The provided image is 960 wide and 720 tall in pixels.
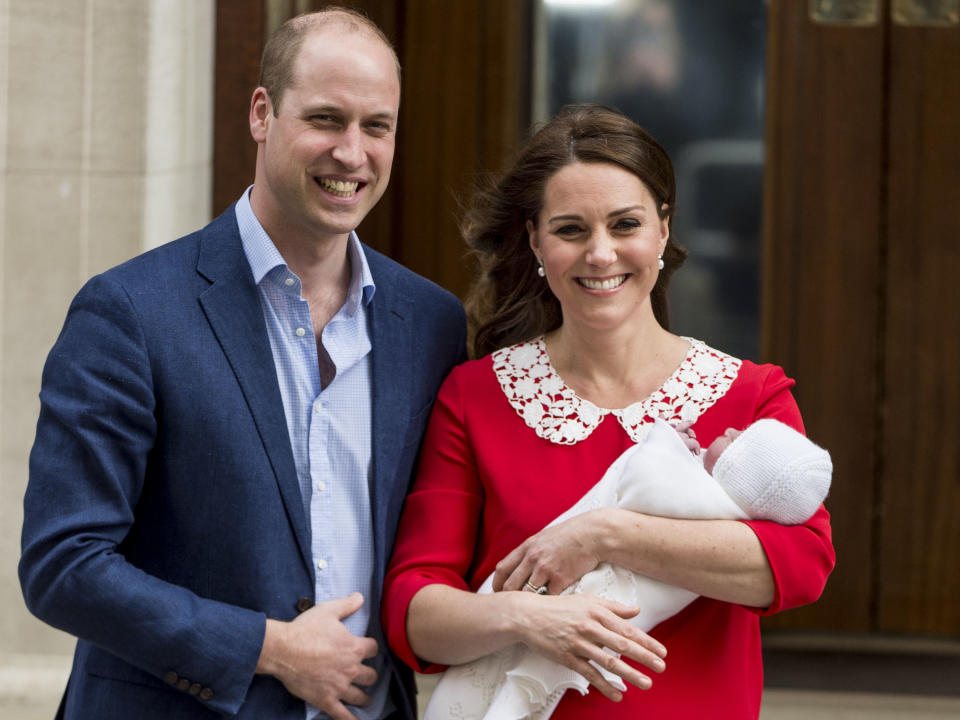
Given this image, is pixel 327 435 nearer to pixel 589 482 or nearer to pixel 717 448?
pixel 589 482

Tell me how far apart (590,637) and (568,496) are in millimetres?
291

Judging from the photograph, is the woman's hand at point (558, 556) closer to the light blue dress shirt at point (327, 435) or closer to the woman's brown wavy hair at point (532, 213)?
the light blue dress shirt at point (327, 435)

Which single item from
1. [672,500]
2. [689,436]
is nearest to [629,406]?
[689,436]

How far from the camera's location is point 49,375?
2.01 meters

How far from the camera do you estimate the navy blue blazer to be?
196 centimetres

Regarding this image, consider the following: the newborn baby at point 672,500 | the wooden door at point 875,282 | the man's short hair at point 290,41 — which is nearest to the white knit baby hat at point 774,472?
the newborn baby at point 672,500

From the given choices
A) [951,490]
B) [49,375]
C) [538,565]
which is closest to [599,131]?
[538,565]

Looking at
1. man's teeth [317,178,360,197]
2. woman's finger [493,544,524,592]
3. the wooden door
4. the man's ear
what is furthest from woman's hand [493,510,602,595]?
the wooden door

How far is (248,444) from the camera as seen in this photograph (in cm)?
206

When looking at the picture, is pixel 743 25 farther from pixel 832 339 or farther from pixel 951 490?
pixel 951 490

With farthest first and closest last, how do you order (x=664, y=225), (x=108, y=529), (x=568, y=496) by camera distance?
(x=664, y=225) → (x=568, y=496) → (x=108, y=529)

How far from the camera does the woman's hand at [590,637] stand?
1980 millimetres

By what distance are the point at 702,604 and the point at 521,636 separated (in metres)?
0.33

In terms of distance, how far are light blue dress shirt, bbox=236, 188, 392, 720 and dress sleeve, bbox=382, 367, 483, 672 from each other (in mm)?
66
